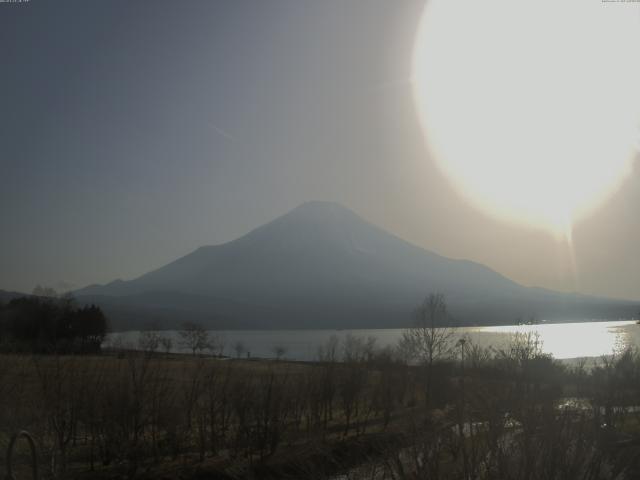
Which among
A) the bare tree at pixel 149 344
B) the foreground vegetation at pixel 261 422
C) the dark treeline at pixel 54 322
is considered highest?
the dark treeline at pixel 54 322

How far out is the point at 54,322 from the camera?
60094 mm

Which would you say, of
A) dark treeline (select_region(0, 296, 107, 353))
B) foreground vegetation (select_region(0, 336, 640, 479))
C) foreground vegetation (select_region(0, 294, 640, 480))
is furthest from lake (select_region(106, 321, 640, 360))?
foreground vegetation (select_region(0, 336, 640, 479))

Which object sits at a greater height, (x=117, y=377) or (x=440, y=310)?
(x=440, y=310)

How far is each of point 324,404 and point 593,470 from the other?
18.8m

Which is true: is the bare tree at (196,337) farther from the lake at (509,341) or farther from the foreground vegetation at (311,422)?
the foreground vegetation at (311,422)

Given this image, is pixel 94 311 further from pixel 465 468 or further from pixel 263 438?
pixel 465 468

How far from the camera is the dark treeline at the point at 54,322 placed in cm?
5512

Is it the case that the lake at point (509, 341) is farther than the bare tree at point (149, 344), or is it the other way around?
the lake at point (509, 341)

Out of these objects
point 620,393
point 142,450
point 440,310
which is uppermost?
point 440,310

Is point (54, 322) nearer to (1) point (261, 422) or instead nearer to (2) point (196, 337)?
(2) point (196, 337)

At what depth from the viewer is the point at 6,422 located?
39.9 feet

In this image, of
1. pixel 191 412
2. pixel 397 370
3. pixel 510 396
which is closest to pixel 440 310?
pixel 397 370

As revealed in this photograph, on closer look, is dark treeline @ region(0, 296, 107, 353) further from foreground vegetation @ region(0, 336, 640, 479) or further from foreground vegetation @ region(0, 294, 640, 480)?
foreground vegetation @ region(0, 336, 640, 479)

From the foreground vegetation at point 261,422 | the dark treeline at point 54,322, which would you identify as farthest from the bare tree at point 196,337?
the foreground vegetation at point 261,422
